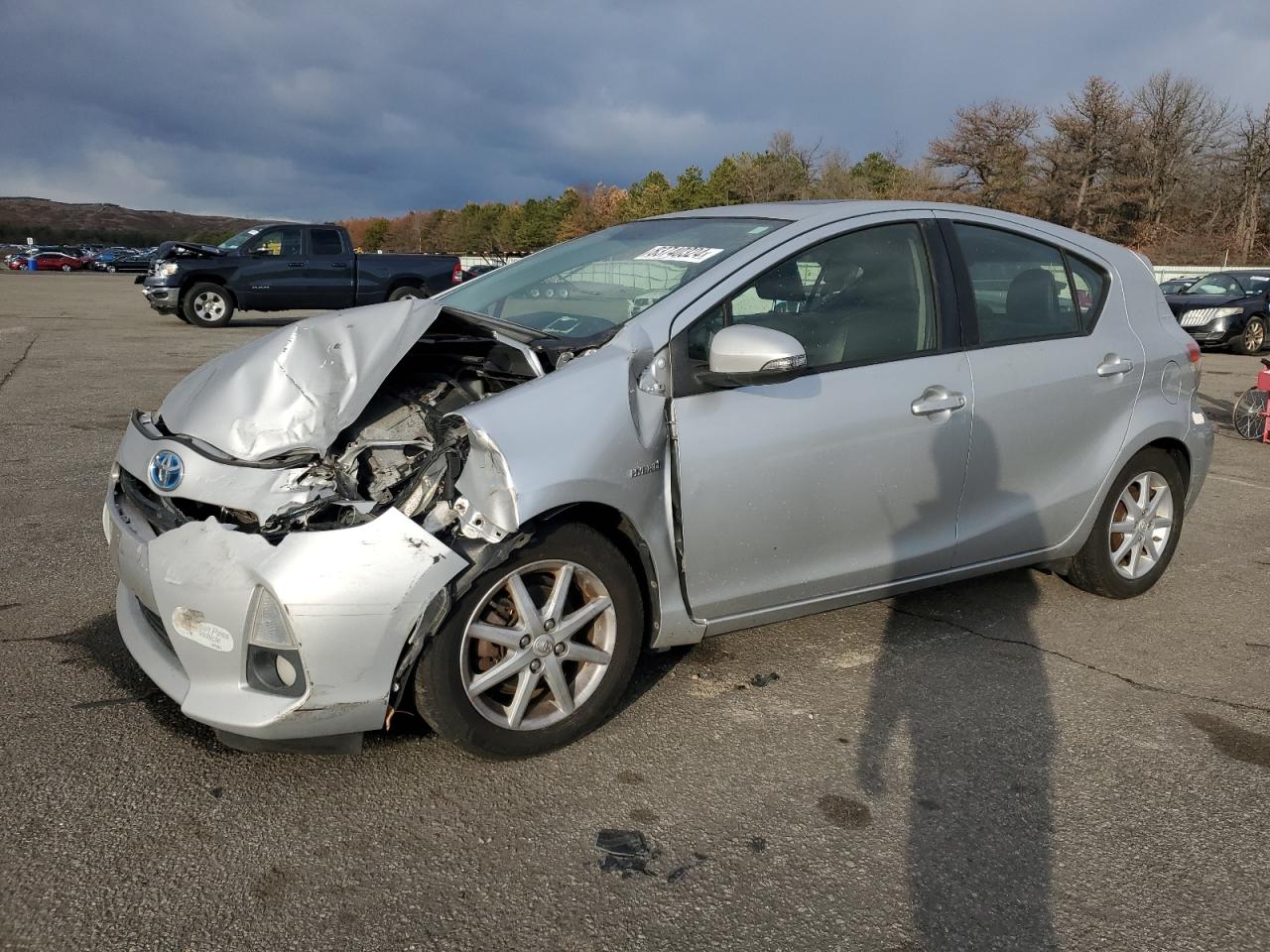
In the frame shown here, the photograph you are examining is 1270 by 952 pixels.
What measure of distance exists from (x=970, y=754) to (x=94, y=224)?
18610cm

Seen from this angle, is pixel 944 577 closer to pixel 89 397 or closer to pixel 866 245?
pixel 866 245

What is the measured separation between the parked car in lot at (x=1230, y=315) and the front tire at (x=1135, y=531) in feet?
49.9

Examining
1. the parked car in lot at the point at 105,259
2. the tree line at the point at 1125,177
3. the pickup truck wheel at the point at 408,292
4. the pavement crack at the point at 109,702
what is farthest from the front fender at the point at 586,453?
the parked car in lot at the point at 105,259

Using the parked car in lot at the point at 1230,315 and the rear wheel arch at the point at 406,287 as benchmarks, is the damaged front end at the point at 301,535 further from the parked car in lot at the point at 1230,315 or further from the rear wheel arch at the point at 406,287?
the parked car in lot at the point at 1230,315

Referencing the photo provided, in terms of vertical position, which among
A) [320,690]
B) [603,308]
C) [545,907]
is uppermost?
[603,308]

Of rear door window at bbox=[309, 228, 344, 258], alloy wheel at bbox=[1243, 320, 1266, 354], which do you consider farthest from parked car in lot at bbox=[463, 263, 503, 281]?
alloy wheel at bbox=[1243, 320, 1266, 354]

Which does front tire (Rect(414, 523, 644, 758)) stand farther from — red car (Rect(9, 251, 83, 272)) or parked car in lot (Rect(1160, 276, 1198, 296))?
red car (Rect(9, 251, 83, 272))

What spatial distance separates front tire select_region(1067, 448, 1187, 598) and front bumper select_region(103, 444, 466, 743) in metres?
3.06

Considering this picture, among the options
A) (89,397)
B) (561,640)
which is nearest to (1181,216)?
(89,397)

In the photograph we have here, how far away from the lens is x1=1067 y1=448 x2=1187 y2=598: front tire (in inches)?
183

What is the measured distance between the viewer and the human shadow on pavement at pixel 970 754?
8.46 ft

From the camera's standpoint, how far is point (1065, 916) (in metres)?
2.54

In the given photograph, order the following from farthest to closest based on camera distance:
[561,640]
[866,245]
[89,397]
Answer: [89,397]
[866,245]
[561,640]

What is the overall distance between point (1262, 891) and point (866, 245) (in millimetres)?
2394
